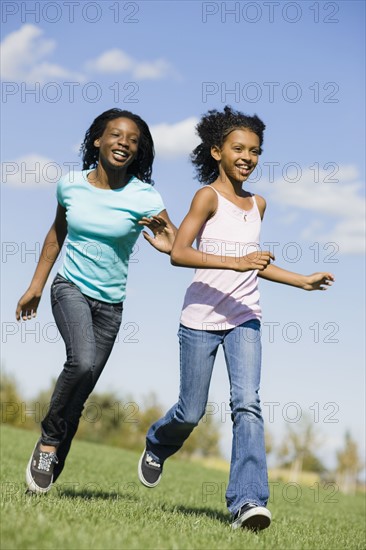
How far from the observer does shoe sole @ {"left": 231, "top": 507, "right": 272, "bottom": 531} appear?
5258 millimetres

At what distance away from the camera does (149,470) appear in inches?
262

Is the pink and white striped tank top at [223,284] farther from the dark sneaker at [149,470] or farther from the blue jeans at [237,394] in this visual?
the dark sneaker at [149,470]

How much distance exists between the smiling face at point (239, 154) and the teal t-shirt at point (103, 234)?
0.62 m

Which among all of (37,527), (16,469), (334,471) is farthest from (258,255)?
(334,471)

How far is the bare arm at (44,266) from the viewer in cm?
650

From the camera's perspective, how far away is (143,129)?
21.4 feet

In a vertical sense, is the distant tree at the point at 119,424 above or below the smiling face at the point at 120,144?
below

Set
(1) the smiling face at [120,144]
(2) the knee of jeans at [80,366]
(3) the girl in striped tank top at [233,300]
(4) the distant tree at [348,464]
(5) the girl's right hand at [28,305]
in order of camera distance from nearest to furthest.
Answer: (3) the girl in striped tank top at [233,300] < (2) the knee of jeans at [80,366] < (1) the smiling face at [120,144] < (5) the girl's right hand at [28,305] < (4) the distant tree at [348,464]

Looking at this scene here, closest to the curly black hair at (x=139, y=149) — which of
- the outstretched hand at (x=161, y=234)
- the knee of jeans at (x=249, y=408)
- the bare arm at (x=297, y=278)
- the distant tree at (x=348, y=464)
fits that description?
the outstretched hand at (x=161, y=234)

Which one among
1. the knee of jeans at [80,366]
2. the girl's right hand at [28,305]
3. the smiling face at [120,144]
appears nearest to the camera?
the knee of jeans at [80,366]

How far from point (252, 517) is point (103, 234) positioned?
2374 millimetres

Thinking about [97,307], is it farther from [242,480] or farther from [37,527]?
[37,527]

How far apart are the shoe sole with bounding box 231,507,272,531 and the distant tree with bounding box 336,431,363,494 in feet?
129

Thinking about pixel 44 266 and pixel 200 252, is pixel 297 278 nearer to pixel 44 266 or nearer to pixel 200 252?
pixel 200 252
